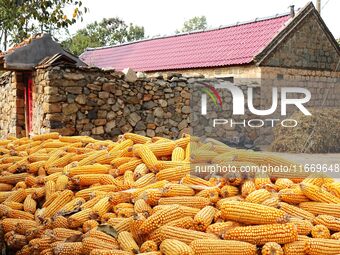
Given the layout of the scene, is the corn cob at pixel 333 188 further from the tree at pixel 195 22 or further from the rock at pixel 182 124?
the tree at pixel 195 22

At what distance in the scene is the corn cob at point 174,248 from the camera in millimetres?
3270

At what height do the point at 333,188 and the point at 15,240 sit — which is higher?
the point at 333,188

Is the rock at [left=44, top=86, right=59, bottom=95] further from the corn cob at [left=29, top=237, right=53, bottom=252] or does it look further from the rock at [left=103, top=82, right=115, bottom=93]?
the corn cob at [left=29, top=237, right=53, bottom=252]

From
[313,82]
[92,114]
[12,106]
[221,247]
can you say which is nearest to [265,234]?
[221,247]

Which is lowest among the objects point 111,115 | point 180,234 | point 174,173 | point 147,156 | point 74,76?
point 180,234

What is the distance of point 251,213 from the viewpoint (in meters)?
3.58

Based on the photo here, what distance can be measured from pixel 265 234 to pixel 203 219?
1.61 feet

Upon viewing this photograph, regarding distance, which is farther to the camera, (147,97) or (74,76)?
(147,97)

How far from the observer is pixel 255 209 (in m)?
3.59

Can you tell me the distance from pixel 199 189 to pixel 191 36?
58.7 feet

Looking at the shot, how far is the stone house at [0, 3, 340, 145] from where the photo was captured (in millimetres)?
11031

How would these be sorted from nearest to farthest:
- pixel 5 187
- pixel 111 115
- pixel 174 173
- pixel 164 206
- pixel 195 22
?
pixel 164 206 < pixel 174 173 < pixel 5 187 < pixel 111 115 < pixel 195 22

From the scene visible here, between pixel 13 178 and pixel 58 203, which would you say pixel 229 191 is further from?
pixel 13 178

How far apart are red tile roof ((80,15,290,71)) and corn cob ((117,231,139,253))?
12860 mm
